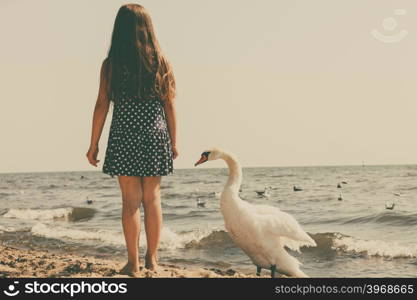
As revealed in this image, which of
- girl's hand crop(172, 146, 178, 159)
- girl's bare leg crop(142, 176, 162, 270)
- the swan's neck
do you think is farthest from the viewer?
the swan's neck

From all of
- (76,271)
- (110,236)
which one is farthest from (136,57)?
(110,236)

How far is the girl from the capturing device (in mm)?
3447

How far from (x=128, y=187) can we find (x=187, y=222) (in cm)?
872

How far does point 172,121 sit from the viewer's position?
364cm

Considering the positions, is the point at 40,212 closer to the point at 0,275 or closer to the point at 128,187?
the point at 0,275

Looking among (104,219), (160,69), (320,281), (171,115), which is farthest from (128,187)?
(104,219)

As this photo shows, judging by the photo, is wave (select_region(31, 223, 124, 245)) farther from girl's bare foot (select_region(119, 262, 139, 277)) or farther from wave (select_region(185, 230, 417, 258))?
girl's bare foot (select_region(119, 262, 139, 277))

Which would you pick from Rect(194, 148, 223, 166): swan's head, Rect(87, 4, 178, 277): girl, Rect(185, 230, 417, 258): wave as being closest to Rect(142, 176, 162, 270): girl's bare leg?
Rect(87, 4, 178, 277): girl

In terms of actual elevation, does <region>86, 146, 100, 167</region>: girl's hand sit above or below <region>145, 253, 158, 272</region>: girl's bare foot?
above

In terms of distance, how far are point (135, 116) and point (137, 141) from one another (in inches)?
6.4

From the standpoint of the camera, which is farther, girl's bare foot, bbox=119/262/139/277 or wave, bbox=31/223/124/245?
wave, bbox=31/223/124/245

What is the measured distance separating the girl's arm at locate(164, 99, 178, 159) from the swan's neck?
31.0 inches

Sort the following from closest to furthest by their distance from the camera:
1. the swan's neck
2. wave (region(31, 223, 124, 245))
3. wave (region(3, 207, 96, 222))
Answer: the swan's neck, wave (region(31, 223, 124, 245)), wave (region(3, 207, 96, 222))

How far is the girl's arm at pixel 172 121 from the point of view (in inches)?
142
